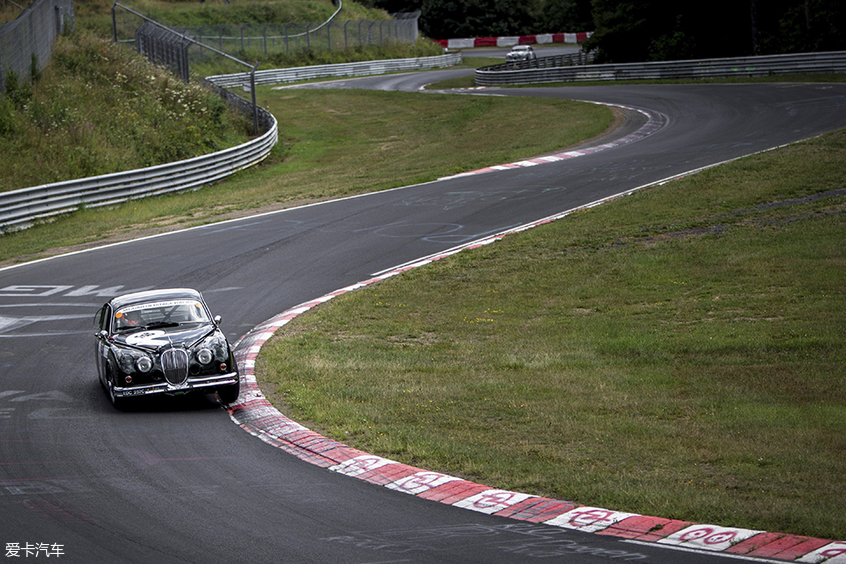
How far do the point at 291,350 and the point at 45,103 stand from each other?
2200cm

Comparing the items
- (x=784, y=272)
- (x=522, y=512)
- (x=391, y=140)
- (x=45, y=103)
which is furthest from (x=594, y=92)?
(x=522, y=512)

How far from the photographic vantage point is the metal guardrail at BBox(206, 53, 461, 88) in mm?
59719

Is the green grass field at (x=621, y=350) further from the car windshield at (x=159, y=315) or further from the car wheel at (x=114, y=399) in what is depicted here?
the car wheel at (x=114, y=399)

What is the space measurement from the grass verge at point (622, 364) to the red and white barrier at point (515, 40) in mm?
76218

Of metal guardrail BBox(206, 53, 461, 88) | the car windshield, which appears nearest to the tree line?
metal guardrail BBox(206, 53, 461, 88)

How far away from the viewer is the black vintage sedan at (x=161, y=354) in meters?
10.6

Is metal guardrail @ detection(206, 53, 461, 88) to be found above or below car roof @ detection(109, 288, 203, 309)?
above

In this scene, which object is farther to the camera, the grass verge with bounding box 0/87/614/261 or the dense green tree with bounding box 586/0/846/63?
the dense green tree with bounding box 586/0/846/63

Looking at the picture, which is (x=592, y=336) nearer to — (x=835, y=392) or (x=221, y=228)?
(x=835, y=392)

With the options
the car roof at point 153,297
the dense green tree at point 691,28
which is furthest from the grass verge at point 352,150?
the dense green tree at point 691,28

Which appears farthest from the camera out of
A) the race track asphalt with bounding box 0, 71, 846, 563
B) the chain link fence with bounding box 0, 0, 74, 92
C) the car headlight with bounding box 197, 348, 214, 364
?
the chain link fence with bounding box 0, 0, 74, 92

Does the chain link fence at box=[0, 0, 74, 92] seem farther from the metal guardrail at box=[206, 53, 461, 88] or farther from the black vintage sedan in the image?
the black vintage sedan

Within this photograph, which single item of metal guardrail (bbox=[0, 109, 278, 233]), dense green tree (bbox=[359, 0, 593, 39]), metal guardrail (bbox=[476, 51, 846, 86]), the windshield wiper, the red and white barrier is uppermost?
dense green tree (bbox=[359, 0, 593, 39])

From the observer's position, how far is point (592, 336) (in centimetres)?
1327
